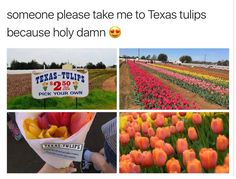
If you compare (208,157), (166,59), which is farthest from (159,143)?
(166,59)

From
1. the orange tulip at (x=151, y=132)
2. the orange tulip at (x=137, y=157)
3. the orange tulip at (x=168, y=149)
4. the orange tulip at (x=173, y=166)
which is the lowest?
the orange tulip at (x=173, y=166)

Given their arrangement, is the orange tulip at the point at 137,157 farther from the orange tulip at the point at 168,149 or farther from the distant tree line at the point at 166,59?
the distant tree line at the point at 166,59

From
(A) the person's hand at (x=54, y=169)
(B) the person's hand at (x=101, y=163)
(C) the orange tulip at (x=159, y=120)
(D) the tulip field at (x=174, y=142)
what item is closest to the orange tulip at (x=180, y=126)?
(D) the tulip field at (x=174, y=142)

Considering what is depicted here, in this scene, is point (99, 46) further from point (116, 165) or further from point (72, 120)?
point (116, 165)

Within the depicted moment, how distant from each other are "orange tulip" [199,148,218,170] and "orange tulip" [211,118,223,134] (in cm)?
17

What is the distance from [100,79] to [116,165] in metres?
0.72

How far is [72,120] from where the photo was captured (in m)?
5.14

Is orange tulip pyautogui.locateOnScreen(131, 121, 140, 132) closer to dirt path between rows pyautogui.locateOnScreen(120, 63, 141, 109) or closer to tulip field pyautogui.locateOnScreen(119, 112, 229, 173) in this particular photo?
tulip field pyautogui.locateOnScreen(119, 112, 229, 173)

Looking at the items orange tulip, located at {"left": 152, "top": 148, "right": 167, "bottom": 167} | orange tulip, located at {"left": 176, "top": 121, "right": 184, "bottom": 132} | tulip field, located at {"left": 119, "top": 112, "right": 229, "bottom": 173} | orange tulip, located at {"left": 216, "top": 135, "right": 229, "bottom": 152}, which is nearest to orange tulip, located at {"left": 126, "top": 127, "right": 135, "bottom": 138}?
tulip field, located at {"left": 119, "top": 112, "right": 229, "bottom": 173}

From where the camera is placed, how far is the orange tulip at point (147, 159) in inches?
201

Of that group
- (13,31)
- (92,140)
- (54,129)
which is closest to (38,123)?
(54,129)

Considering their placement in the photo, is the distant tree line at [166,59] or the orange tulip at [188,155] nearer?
the orange tulip at [188,155]

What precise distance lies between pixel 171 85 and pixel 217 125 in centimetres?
50

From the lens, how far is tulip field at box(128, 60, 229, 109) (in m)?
5.14
